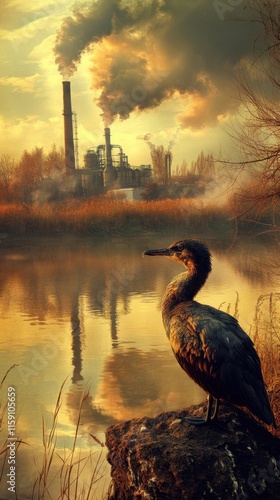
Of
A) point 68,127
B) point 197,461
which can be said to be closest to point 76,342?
point 197,461

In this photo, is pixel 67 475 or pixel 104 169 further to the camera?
pixel 104 169

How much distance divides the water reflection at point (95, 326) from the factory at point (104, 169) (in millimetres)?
7033

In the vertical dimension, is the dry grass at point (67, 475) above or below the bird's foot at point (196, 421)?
below

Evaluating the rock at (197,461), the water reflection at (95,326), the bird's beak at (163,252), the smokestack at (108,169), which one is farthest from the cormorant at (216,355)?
the smokestack at (108,169)

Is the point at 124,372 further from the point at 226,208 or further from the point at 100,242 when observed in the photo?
the point at 100,242

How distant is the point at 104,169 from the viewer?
2286 centimetres

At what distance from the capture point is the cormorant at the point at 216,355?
2.99 m

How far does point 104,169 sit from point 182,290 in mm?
19847

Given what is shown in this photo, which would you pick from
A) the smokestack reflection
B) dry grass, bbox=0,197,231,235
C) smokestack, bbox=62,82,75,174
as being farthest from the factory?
the smokestack reflection

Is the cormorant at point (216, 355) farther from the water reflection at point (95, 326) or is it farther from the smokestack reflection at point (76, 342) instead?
the smokestack reflection at point (76, 342)

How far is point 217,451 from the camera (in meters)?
2.94

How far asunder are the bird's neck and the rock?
602 mm

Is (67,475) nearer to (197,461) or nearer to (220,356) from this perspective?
(197,461)

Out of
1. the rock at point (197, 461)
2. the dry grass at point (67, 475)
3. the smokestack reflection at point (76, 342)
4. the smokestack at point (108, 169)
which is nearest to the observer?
the rock at point (197, 461)
